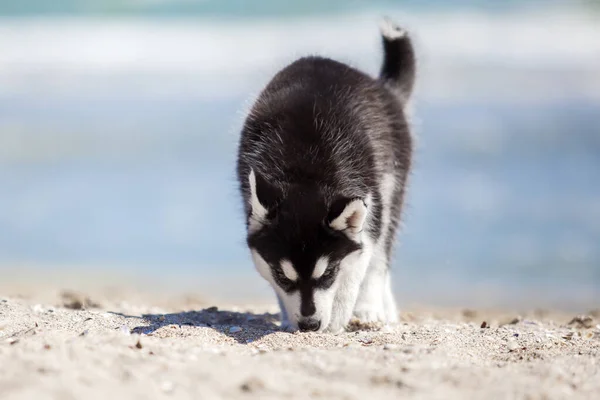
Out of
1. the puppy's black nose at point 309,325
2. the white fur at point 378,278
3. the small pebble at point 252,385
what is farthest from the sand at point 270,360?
the white fur at point 378,278

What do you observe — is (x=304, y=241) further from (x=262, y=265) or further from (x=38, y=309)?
(x=38, y=309)

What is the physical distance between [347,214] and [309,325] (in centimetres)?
84

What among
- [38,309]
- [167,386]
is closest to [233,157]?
[38,309]

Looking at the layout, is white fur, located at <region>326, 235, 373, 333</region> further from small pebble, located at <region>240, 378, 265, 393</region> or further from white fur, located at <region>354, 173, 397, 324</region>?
small pebble, located at <region>240, 378, 265, 393</region>

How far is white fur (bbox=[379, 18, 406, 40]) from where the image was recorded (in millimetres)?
8352

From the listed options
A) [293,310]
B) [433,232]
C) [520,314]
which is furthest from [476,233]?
[293,310]

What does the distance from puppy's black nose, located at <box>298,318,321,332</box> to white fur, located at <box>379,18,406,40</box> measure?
3.68 m

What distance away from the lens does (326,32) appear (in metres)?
31.5

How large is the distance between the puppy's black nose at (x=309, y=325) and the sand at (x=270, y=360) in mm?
173

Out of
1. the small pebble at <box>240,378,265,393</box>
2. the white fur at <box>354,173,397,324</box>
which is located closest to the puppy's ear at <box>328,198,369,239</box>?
the white fur at <box>354,173,397,324</box>

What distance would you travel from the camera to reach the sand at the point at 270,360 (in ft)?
12.9

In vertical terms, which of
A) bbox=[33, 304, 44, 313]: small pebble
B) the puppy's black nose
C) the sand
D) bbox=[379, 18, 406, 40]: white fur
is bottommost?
the sand

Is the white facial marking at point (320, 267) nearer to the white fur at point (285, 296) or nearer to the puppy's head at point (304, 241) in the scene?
the puppy's head at point (304, 241)

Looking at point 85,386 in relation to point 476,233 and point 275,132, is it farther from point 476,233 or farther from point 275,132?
point 476,233
